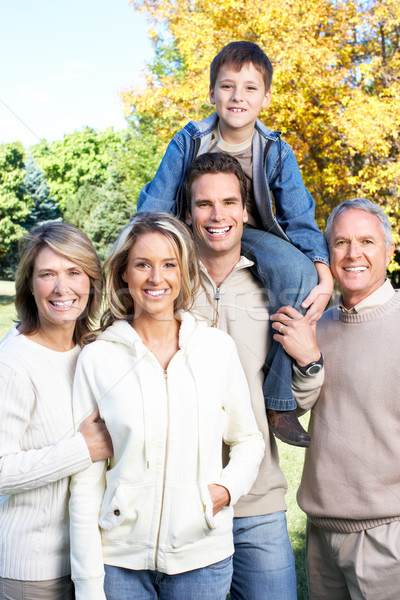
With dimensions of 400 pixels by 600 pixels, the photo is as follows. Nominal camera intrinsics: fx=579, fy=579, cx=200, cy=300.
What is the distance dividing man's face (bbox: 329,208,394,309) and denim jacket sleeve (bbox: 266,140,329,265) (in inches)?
4.9

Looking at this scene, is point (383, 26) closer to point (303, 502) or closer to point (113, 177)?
point (303, 502)

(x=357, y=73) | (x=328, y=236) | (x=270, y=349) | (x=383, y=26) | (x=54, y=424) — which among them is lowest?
(x=54, y=424)

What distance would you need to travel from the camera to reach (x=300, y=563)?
4250 millimetres

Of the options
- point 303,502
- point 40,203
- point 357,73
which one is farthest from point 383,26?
point 40,203

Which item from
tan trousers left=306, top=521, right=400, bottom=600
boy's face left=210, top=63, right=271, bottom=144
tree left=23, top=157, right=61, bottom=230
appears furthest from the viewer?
tree left=23, top=157, right=61, bottom=230

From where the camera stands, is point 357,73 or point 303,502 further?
point 357,73

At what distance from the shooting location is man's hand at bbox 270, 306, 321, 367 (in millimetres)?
2398

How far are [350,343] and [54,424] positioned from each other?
1.29 metres

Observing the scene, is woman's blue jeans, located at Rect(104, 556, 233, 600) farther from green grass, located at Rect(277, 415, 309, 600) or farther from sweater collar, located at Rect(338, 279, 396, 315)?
green grass, located at Rect(277, 415, 309, 600)

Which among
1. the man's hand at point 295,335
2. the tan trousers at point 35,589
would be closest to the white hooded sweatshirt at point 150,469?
the tan trousers at point 35,589

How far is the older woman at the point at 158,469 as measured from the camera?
192cm

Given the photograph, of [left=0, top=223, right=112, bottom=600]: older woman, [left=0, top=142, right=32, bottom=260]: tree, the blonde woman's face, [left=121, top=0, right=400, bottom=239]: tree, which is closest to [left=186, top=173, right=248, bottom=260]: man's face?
the blonde woman's face

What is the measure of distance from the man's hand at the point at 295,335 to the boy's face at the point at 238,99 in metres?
0.97

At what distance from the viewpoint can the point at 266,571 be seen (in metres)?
2.29
